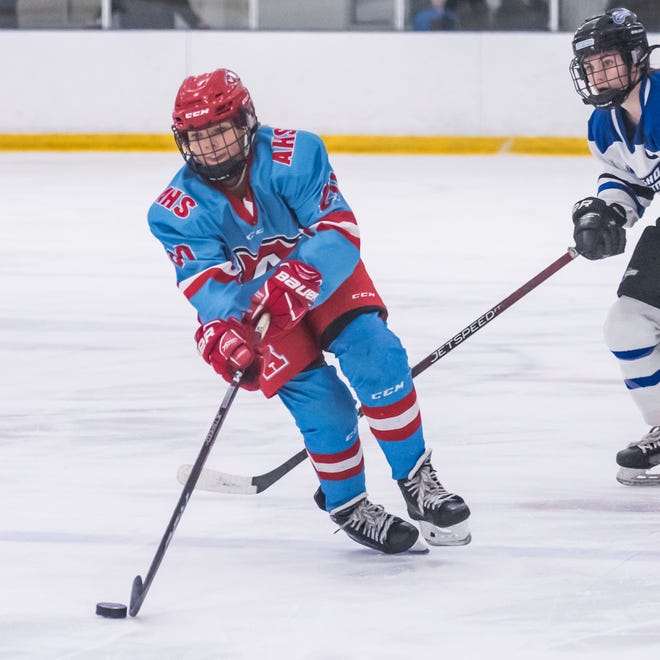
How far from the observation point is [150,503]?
2752 mm

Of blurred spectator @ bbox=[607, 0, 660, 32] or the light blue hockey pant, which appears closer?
the light blue hockey pant

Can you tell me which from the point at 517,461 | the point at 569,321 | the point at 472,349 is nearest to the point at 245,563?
the point at 517,461

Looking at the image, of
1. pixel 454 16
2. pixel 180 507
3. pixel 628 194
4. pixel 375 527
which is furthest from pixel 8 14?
pixel 180 507

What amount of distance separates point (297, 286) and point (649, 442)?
3.21 feet

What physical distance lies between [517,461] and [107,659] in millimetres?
1230

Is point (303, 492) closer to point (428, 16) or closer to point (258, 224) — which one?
point (258, 224)

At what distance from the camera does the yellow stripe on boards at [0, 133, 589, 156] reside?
8.96 metres

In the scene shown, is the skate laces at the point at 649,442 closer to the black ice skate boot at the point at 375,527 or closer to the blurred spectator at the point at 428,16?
the black ice skate boot at the point at 375,527

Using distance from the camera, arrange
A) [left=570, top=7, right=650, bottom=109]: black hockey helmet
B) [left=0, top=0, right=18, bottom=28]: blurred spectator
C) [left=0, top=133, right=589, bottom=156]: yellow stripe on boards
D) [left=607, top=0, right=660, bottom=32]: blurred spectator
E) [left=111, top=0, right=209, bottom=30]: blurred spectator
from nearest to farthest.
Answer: [left=570, top=7, right=650, bottom=109]: black hockey helmet
[left=0, top=133, right=589, bottom=156]: yellow stripe on boards
[left=607, top=0, right=660, bottom=32]: blurred spectator
[left=111, top=0, right=209, bottom=30]: blurred spectator
[left=0, top=0, right=18, bottom=28]: blurred spectator

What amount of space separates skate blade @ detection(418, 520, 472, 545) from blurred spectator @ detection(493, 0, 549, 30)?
23.6ft

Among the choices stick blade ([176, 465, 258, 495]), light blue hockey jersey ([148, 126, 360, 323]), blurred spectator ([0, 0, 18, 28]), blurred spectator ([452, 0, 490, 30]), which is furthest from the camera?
blurred spectator ([0, 0, 18, 28])

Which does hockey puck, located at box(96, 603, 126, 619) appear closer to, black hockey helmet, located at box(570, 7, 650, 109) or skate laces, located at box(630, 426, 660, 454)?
skate laces, located at box(630, 426, 660, 454)

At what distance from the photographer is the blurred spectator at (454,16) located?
923cm

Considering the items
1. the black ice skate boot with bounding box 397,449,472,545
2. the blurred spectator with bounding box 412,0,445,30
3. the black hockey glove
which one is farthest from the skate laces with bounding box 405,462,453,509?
the blurred spectator with bounding box 412,0,445,30
